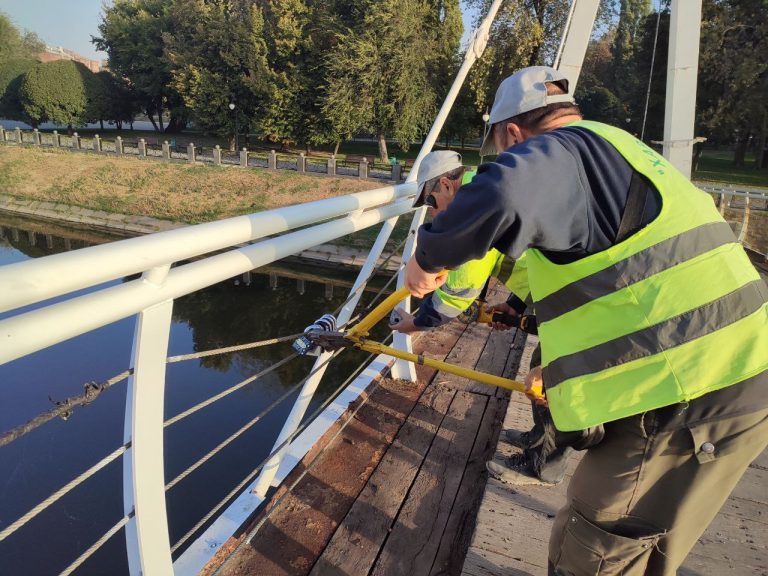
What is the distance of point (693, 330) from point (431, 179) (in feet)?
4.37

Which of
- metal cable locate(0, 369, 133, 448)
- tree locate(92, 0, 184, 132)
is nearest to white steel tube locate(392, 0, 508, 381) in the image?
metal cable locate(0, 369, 133, 448)

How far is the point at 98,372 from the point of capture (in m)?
7.91

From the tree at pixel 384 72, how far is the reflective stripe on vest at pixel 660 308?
24.0 meters

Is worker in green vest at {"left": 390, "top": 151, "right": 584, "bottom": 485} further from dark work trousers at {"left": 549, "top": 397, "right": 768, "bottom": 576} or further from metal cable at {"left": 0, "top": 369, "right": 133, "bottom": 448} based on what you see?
metal cable at {"left": 0, "top": 369, "right": 133, "bottom": 448}

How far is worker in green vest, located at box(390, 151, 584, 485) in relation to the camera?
2287 millimetres

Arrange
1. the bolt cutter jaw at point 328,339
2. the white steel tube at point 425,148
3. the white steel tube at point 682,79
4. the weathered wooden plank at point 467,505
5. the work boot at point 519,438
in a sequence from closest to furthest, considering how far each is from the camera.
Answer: the weathered wooden plank at point 467,505 → the bolt cutter jaw at point 328,339 → the work boot at point 519,438 → the white steel tube at point 425,148 → the white steel tube at point 682,79

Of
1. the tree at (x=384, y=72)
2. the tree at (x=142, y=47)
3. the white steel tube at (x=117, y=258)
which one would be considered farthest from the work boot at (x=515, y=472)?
the tree at (x=142, y=47)

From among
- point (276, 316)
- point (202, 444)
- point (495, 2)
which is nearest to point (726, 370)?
point (495, 2)

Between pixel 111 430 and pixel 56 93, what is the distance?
109ft

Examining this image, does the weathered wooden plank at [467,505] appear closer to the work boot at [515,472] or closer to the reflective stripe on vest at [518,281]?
the work boot at [515,472]

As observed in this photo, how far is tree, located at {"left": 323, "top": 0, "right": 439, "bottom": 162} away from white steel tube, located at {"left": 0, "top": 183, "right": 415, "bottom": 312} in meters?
23.7

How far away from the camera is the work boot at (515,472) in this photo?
102 inches

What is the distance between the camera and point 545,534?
231 centimetres

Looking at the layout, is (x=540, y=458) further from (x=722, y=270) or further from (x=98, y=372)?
(x=98, y=372)
